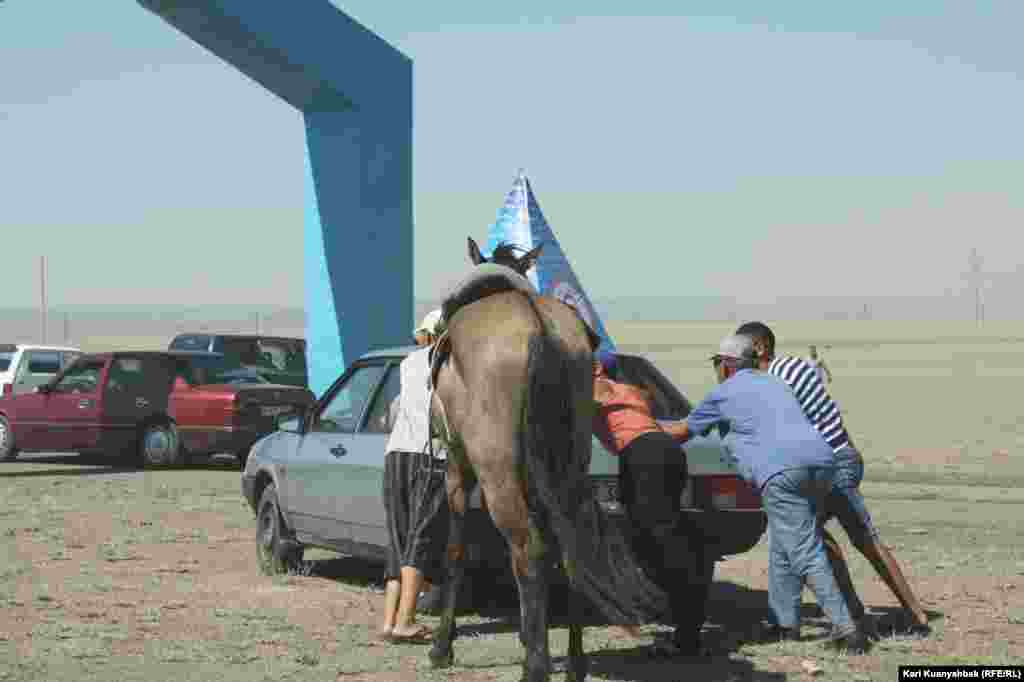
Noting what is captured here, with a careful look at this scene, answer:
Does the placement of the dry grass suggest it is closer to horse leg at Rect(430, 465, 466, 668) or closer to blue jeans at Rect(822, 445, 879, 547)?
horse leg at Rect(430, 465, 466, 668)

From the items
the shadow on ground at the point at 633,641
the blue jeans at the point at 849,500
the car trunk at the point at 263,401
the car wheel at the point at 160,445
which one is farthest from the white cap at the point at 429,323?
the car wheel at the point at 160,445

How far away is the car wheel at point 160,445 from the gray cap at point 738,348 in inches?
643

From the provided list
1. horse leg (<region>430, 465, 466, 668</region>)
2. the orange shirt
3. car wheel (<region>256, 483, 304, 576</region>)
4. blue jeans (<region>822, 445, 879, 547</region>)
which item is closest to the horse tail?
horse leg (<region>430, 465, 466, 668</region>)

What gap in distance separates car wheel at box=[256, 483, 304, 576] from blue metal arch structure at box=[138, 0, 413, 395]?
9.27 meters

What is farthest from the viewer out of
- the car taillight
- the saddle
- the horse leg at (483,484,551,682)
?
the car taillight

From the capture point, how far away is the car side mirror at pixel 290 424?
Result: 490 inches

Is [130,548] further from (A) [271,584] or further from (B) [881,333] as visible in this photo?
(B) [881,333]

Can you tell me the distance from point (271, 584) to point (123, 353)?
1379cm

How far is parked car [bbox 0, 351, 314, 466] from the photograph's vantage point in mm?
24047

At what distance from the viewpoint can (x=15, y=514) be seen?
18109mm

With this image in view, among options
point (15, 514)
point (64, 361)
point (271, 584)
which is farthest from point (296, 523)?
point (64, 361)

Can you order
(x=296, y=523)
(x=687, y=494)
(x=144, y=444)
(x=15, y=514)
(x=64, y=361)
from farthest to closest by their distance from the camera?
(x=64, y=361), (x=144, y=444), (x=15, y=514), (x=296, y=523), (x=687, y=494)

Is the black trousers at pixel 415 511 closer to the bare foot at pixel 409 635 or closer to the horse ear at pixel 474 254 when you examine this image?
the bare foot at pixel 409 635

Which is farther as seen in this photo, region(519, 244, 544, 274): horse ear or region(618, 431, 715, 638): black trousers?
region(618, 431, 715, 638): black trousers
